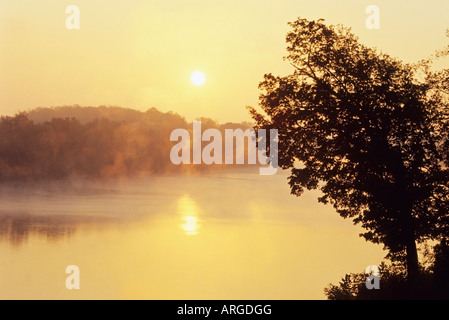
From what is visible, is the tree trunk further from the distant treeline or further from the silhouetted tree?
the distant treeline

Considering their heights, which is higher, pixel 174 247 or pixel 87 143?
pixel 87 143

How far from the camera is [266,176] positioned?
14912cm

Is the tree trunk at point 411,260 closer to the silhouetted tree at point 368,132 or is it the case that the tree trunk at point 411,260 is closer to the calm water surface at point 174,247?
the silhouetted tree at point 368,132

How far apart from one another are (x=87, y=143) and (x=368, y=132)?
114 meters

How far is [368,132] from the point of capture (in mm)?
24266

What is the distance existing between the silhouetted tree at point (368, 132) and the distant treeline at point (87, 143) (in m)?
99.6

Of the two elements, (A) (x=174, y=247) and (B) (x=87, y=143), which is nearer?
(A) (x=174, y=247)

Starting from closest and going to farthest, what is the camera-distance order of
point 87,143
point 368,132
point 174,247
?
point 368,132, point 174,247, point 87,143

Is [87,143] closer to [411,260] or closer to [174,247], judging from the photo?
[174,247]

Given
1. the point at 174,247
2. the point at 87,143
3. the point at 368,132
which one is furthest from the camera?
the point at 87,143

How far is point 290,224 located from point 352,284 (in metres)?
43.3

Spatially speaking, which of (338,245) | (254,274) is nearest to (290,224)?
(338,245)

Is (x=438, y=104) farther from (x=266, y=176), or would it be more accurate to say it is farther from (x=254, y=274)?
(x=266, y=176)

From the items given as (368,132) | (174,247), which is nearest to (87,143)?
(174,247)
